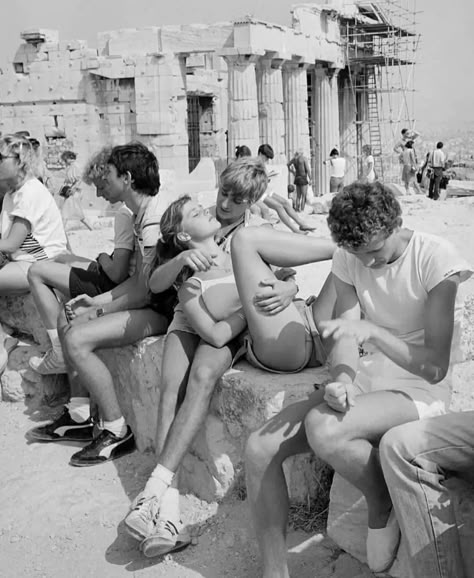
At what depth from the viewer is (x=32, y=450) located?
434 cm

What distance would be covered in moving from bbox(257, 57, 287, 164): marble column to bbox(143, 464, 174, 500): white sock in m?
17.9

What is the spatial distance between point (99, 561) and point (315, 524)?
3.11ft

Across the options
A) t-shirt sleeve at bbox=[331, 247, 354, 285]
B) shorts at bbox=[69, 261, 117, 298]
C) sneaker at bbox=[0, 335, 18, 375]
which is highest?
t-shirt sleeve at bbox=[331, 247, 354, 285]

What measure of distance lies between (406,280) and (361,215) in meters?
0.33

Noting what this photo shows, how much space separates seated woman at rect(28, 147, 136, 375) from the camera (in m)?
4.40

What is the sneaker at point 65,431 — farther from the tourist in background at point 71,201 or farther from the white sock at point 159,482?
the tourist in background at point 71,201

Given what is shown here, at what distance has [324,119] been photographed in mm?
24562

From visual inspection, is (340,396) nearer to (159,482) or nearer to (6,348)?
(159,482)

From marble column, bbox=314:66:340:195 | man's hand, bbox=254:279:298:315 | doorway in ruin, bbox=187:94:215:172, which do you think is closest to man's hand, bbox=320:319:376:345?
man's hand, bbox=254:279:298:315

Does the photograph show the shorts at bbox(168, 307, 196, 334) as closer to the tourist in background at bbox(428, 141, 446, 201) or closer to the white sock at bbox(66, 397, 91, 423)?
the white sock at bbox(66, 397, 91, 423)

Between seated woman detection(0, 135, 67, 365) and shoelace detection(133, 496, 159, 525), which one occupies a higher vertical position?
seated woman detection(0, 135, 67, 365)

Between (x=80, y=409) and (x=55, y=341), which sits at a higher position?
(x=55, y=341)

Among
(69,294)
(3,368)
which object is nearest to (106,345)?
(69,294)

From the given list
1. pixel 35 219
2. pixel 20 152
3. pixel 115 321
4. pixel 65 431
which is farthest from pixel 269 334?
pixel 20 152
